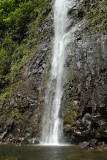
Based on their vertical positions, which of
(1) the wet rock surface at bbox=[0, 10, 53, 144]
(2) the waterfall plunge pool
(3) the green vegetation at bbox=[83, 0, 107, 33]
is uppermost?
(3) the green vegetation at bbox=[83, 0, 107, 33]

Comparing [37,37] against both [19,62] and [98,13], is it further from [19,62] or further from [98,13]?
[98,13]

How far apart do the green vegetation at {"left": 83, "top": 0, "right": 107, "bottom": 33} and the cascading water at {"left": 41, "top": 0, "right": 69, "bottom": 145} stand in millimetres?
2028

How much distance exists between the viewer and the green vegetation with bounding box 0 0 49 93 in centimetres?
1631

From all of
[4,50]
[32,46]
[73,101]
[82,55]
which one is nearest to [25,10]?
[4,50]

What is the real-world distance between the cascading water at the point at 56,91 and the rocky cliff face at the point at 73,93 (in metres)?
0.45

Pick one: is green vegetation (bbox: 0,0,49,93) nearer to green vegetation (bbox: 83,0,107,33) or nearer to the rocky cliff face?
the rocky cliff face

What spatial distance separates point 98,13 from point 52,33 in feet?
14.8

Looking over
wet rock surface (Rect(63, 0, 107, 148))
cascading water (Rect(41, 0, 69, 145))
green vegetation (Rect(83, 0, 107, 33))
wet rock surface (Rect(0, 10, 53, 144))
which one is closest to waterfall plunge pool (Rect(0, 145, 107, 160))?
wet rock surface (Rect(63, 0, 107, 148))

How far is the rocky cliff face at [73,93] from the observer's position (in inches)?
348

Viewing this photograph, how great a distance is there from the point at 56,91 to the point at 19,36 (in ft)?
34.7

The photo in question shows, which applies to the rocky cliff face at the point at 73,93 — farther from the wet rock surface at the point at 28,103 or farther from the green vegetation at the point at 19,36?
the green vegetation at the point at 19,36

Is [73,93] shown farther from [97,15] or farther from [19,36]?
[19,36]

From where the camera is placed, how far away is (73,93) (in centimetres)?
1014

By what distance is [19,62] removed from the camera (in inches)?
641
